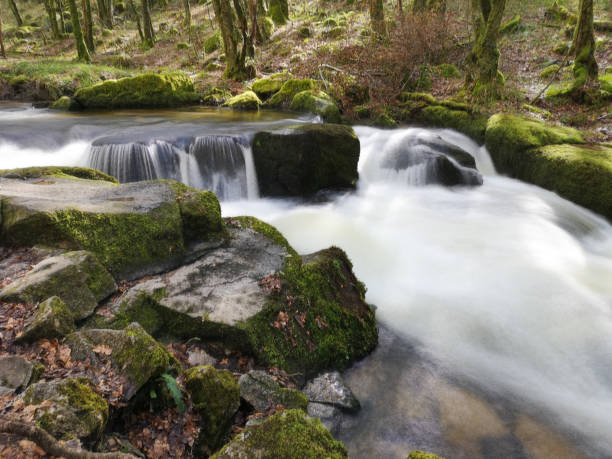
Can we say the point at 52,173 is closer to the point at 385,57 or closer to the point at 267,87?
the point at 267,87

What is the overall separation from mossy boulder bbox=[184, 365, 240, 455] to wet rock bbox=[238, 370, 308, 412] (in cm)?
13

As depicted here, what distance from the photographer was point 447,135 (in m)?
11.0

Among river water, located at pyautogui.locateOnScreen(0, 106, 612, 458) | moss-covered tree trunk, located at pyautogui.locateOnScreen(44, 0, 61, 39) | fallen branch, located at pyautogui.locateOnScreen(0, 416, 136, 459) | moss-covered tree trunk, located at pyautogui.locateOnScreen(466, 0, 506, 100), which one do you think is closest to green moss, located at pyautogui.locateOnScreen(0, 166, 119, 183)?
river water, located at pyautogui.locateOnScreen(0, 106, 612, 458)

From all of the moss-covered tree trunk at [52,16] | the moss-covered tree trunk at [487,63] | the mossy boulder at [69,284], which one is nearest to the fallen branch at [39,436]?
the mossy boulder at [69,284]

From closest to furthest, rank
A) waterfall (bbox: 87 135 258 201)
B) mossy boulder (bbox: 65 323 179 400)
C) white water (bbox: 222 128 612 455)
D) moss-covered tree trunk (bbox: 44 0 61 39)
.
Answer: mossy boulder (bbox: 65 323 179 400) → white water (bbox: 222 128 612 455) → waterfall (bbox: 87 135 258 201) → moss-covered tree trunk (bbox: 44 0 61 39)

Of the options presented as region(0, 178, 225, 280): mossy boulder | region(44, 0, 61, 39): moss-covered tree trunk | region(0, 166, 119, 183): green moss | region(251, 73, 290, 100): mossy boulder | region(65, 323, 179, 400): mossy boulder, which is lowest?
region(65, 323, 179, 400): mossy boulder

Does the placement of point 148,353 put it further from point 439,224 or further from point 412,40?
point 412,40

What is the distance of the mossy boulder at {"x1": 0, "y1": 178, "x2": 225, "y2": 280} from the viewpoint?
369 centimetres

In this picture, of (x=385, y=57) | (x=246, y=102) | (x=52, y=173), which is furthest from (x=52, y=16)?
(x=52, y=173)

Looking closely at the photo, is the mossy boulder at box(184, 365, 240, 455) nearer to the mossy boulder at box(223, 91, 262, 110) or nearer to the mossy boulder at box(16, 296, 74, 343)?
the mossy boulder at box(16, 296, 74, 343)

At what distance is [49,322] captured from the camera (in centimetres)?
255

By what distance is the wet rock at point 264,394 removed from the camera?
283cm

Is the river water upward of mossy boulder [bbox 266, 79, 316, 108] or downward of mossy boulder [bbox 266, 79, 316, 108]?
downward

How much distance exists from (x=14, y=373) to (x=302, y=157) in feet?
22.1
